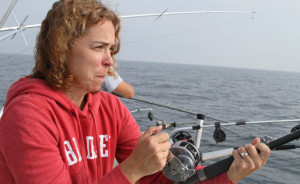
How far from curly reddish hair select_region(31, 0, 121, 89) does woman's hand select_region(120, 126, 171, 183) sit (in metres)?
0.40

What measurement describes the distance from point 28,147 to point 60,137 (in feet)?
0.55

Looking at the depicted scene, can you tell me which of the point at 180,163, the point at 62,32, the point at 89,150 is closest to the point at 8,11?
the point at 62,32

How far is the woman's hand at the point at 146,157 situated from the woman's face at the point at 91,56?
332 mm

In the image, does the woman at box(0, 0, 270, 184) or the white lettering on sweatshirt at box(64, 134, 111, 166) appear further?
the white lettering on sweatshirt at box(64, 134, 111, 166)

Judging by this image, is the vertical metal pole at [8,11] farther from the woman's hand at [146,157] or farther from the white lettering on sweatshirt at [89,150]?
the woman's hand at [146,157]

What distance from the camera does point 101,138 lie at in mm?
1236

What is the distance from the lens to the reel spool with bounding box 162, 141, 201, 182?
47.7 inches

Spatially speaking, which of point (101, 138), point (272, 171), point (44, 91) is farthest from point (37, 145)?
point (272, 171)

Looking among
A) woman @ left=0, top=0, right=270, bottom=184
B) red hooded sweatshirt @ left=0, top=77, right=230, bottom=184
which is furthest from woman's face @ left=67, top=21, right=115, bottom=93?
red hooded sweatshirt @ left=0, top=77, right=230, bottom=184

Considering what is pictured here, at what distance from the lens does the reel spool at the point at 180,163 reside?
47.7 inches

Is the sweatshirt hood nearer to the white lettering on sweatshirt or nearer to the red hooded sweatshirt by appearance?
the red hooded sweatshirt

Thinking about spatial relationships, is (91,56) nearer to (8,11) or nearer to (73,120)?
(73,120)

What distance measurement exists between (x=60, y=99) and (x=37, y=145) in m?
0.23

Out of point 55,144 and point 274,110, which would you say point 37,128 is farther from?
point 274,110
